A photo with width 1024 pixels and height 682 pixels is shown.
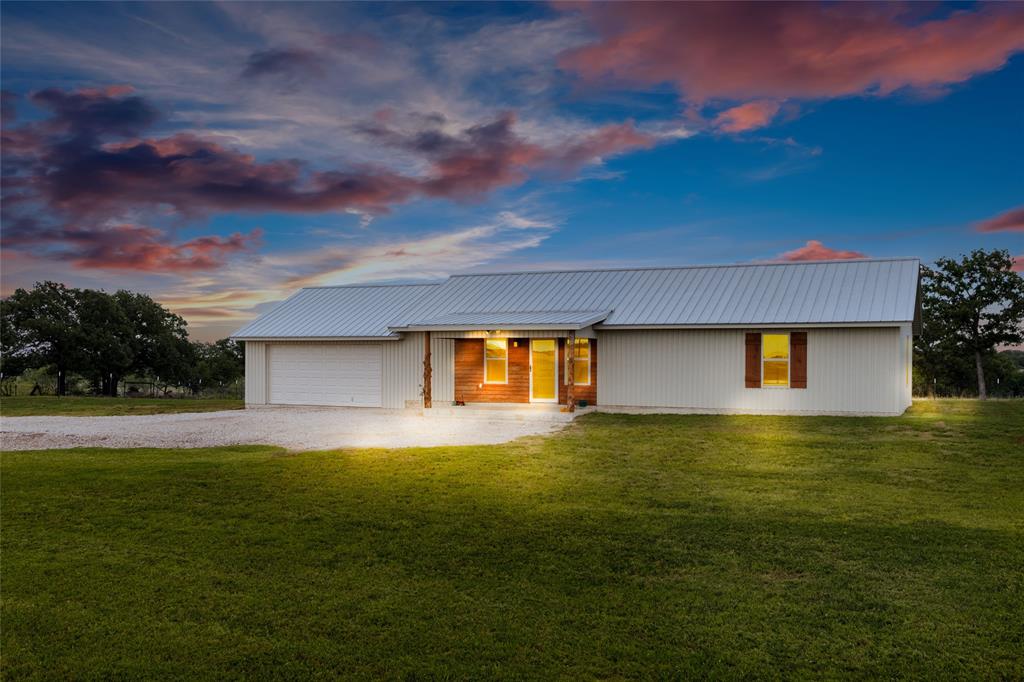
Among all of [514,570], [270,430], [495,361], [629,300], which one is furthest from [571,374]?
[514,570]

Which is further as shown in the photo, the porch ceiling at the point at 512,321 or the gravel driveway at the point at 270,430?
the porch ceiling at the point at 512,321

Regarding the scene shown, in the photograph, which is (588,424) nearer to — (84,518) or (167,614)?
(84,518)

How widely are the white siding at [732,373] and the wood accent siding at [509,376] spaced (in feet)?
1.37

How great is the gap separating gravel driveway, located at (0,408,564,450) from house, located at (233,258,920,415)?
2.22 m

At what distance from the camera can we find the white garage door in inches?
925

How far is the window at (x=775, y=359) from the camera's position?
19500mm

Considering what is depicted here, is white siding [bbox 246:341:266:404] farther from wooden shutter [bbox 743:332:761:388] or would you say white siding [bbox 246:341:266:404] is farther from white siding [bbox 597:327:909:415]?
wooden shutter [bbox 743:332:761:388]

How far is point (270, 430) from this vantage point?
1703 centimetres

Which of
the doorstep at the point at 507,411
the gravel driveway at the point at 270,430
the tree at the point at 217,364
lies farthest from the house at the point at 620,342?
the tree at the point at 217,364

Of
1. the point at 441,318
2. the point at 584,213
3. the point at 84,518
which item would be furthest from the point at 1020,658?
the point at 584,213

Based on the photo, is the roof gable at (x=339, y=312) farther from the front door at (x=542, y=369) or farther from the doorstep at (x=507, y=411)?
the front door at (x=542, y=369)

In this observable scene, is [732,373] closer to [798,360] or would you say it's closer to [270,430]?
[798,360]

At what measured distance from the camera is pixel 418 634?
4.97m

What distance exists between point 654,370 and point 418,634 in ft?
53.5
